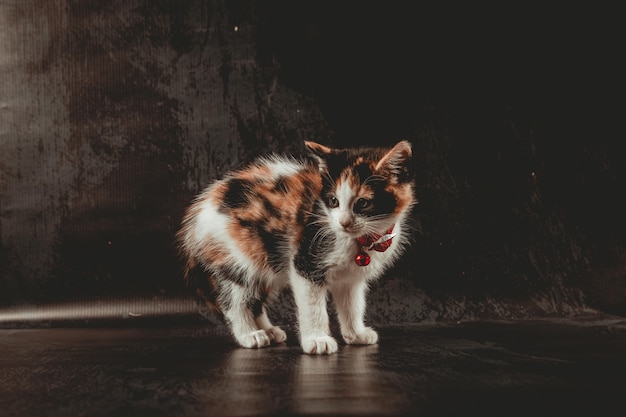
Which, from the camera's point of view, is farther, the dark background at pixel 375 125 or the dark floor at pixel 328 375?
the dark background at pixel 375 125

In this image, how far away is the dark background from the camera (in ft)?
7.14

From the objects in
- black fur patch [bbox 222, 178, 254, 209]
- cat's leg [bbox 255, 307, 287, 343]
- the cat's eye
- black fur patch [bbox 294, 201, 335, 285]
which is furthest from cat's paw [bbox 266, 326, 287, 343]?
the cat's eye

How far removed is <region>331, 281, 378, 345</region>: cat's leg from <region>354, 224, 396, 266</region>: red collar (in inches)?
6.2

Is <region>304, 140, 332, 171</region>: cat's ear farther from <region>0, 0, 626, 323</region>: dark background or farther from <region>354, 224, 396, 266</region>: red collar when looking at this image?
<region>0, 0, 626, 323</region>: dark background

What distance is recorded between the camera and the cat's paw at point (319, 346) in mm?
1598

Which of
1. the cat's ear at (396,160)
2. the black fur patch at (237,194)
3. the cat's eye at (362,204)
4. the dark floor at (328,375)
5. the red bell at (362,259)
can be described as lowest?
the dark floor at (328,375)

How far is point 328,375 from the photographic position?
1.36 m

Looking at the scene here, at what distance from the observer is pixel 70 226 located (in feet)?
7.25

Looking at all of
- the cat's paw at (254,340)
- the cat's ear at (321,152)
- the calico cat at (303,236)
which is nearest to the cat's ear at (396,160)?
the calico cat at (303,236)

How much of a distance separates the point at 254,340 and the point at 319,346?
0.22 metres

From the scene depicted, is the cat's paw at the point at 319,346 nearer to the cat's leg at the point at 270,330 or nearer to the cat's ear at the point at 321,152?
the cat's leg at the point at 270,330

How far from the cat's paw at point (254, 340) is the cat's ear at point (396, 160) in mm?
566

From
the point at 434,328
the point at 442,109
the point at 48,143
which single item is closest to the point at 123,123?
the point at 48,143

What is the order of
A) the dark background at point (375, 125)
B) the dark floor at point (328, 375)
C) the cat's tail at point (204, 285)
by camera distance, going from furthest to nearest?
the dark background at point (375, 125) < the cat's tail at point (204, 285) < the dark floor at point (328, 375)
